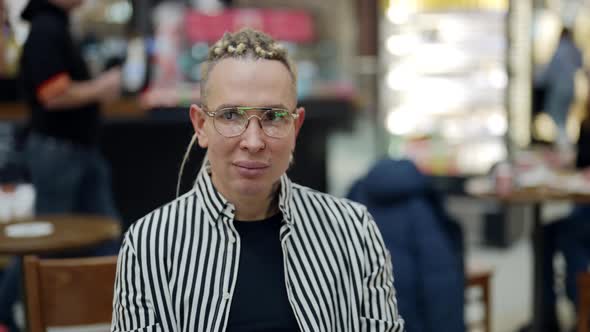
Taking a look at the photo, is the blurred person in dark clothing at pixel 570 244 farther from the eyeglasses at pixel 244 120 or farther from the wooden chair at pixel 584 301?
the eyeglasses at pixel 244 120

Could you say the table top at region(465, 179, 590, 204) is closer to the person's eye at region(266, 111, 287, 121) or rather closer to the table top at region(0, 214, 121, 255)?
the table top at region(0, 214, 121, 255)

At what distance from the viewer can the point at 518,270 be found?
557 cm

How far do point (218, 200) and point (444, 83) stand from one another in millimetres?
5651

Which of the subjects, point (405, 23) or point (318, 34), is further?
point (318, 34)

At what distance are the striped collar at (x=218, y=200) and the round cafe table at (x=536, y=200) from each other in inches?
96.2

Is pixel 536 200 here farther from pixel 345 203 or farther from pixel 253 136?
pixel 253 136

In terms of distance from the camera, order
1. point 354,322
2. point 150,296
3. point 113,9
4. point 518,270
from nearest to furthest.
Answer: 1. point 150,296
2. point 354,322
3. point 518,270
4. point 113,9

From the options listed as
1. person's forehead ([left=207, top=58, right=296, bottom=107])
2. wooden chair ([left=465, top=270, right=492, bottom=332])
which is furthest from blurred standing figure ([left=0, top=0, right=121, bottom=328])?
person's forehead ([left=207, top=58, right=296, bottom=107])

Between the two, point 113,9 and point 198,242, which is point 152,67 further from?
point 198,242

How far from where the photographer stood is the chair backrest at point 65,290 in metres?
2.13

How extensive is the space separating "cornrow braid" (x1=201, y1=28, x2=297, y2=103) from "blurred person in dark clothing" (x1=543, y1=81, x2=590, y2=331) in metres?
3.07

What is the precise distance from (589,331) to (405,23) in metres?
4.31

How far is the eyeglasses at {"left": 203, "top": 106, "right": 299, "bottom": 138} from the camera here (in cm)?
152

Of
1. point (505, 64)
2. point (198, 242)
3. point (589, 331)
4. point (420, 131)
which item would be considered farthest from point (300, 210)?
point (420, 131)
